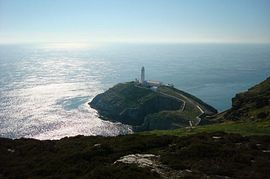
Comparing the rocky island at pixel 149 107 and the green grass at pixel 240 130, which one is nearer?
the green grass at pixel 240 130

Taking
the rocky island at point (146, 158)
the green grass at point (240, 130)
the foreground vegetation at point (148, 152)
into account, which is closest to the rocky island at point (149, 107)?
the green grass at point (240, 130)

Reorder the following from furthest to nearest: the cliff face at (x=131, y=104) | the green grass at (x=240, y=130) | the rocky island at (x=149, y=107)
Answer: the cliff face at (x=131, y=104) < the rocky island at (x=149, y=107) < the green grass at (x=240, y=130)

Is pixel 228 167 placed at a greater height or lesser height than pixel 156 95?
greater

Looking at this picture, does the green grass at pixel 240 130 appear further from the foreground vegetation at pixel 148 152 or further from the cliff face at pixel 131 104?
the cliff face at pixel 131 104

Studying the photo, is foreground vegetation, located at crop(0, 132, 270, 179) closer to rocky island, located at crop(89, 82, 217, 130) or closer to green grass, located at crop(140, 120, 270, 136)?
green grass, located at crop(140, 120, 270, 136)

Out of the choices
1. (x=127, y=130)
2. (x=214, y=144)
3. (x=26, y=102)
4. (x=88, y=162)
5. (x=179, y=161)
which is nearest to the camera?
(x=179, y=161)

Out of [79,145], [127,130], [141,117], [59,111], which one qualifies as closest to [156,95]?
[141,117]

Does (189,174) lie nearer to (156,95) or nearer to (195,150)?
(195,150)

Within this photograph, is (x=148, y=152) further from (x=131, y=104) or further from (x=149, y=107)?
(x=131, y=104)

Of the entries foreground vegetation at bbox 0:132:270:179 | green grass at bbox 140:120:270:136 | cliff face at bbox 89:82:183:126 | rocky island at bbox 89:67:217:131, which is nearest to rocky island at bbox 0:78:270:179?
foreground vegetation at bbox 0:132:270:179
